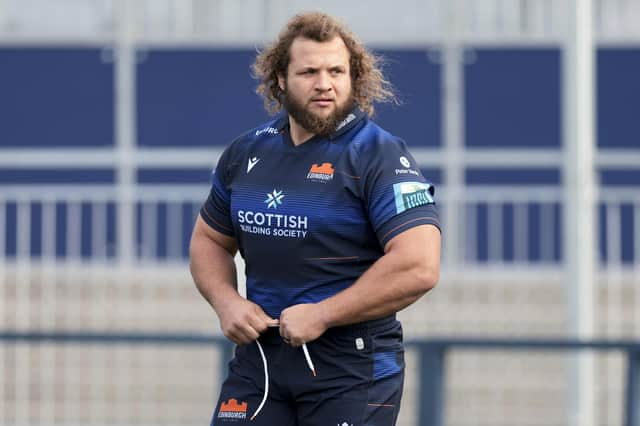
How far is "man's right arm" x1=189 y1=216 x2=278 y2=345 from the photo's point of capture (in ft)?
16.0

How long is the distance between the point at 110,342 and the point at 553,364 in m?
3.33

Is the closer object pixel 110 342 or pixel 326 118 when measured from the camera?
pixel 326 118

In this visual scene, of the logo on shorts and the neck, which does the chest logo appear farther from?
the logo on shorts

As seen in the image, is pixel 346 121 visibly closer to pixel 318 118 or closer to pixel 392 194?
pixel 318 118

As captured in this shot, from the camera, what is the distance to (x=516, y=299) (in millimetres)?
10680

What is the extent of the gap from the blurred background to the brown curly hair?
503cm

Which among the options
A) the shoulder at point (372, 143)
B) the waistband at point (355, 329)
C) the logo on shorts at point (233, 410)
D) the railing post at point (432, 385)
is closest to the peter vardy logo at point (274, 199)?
the shoulder at point (372, 143)

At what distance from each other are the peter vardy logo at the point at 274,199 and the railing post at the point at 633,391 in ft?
11.7

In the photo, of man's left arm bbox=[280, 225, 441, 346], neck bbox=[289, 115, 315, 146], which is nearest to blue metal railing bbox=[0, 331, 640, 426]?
neck bbox=[289, 115, 315, 146]

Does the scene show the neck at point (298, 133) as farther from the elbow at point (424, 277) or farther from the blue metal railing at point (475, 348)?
the blue metal railing at point (475, 348)

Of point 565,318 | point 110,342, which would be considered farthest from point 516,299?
point 110,342

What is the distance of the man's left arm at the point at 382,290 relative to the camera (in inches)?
186

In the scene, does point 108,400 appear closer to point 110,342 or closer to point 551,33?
point 110,342

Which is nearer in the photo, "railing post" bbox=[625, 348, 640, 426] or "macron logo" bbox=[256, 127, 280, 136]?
"macron logo" bbox=[256, 127, 280, 136]
